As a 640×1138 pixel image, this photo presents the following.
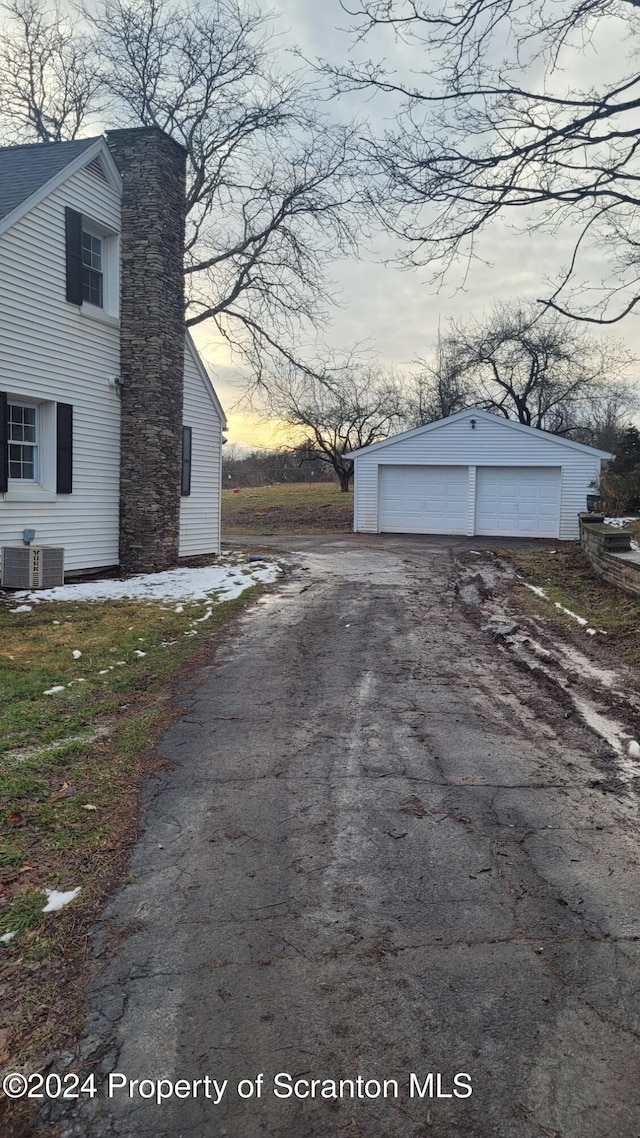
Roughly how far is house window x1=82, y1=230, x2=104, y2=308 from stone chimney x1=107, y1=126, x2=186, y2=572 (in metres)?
0.42

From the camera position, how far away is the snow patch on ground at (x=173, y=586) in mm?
10383

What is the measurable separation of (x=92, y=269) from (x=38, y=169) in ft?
5.43

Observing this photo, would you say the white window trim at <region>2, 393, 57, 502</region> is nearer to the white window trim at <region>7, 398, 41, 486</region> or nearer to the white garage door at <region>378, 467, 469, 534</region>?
the white window trim at <region>7, 398, 41, 486</region>

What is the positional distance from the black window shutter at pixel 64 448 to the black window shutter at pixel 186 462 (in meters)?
3.07

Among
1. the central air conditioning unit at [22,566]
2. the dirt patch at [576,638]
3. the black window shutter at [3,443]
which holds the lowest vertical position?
the dirt patch at [576,638]

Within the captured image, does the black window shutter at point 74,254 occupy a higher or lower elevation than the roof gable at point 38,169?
lower

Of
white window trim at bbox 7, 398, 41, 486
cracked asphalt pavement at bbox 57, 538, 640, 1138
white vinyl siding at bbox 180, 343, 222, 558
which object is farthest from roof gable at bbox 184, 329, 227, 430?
cracked asphalt pavement at bbox 57, 538, 640, 1138

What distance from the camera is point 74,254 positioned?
11.5 m

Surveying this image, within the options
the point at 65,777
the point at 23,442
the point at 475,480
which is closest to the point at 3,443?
the point at 23,442

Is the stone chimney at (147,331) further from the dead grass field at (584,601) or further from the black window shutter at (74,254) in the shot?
the dead grass field at (584,601)

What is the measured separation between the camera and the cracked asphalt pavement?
6.24 ft

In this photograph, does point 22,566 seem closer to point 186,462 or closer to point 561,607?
point 186,462

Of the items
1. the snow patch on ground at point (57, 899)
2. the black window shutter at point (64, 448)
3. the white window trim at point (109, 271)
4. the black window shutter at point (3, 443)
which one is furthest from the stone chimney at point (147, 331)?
the snow patch on ground at point (57, 899)

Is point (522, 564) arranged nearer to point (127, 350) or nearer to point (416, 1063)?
point (127, 350)
